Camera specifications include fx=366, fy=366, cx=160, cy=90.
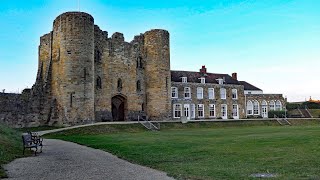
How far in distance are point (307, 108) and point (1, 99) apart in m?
53.1

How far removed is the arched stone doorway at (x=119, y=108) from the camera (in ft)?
149

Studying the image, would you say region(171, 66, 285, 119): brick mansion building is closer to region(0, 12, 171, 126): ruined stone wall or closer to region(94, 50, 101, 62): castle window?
region(0, 12, 171, 126): ruined stone wall

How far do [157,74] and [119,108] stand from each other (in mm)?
6447

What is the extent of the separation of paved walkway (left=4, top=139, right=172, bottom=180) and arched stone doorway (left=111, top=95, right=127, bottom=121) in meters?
30.3

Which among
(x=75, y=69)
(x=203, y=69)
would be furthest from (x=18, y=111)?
(x=203, y=69)

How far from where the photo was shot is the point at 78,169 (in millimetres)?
11812

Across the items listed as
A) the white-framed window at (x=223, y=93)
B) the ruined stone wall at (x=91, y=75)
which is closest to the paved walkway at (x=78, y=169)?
the ruined stone wall at (x=91, y=75)

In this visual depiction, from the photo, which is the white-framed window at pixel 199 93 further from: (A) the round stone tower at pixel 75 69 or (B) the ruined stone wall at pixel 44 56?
(B) the ruined stone wall at pixel 44 56

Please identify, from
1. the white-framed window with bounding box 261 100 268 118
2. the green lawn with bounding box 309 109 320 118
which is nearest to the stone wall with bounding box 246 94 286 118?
the white-framed window with bounding box 261 100 268 118

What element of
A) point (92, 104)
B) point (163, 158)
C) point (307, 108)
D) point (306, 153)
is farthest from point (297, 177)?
point (307, 108)

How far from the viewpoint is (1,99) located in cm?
3684

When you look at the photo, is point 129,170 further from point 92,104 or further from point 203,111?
point 203,111

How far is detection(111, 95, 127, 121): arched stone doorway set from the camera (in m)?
45.4

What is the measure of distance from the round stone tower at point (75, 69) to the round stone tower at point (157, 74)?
9.08 m
